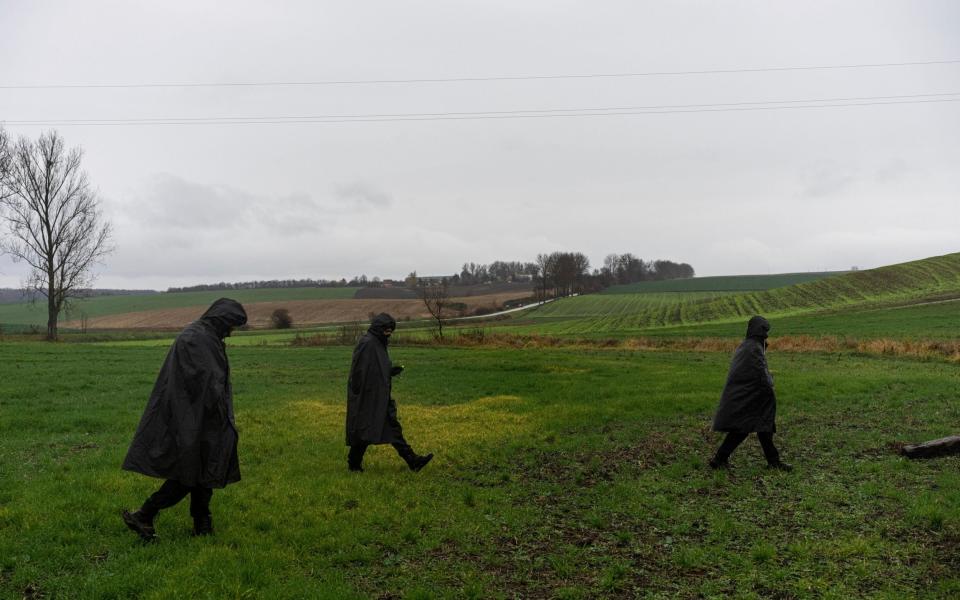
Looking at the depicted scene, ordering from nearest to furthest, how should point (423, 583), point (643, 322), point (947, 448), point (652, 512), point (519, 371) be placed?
point (423, 583), point (652, 512), point (947, 448), point (519, 371), point (643, 322)

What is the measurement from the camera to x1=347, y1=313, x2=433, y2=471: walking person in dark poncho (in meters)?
10.0

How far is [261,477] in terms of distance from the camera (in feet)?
32.5

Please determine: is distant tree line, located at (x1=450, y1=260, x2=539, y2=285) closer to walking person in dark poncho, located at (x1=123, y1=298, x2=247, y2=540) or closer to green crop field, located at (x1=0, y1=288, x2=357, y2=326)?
green crop field, located at (x1=0, y1=288, x2=357, y2=326)

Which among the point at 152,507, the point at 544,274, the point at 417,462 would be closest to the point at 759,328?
the point at 417,462

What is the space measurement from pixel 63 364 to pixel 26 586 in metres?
26.2

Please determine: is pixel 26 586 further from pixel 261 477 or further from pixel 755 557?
pixel 755 557

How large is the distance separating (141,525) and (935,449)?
1272cm

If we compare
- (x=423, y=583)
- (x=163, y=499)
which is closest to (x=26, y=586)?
(x=163, y=499)

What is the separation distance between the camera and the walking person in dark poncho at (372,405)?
10016mm

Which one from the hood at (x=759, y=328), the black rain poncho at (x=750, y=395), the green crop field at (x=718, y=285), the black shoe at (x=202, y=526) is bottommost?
the black shoe at (x=202, y=526)

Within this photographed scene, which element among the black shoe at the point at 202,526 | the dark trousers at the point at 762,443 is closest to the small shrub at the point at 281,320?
the dark trousers at the point at 762,443

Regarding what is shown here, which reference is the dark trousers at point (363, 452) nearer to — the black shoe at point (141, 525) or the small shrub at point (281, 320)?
the black shoe at point (141, 525)

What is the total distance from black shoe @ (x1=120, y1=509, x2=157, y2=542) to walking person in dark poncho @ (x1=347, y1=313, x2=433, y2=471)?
3.58 meters

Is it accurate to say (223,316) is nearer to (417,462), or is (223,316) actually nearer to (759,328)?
(417,462)
